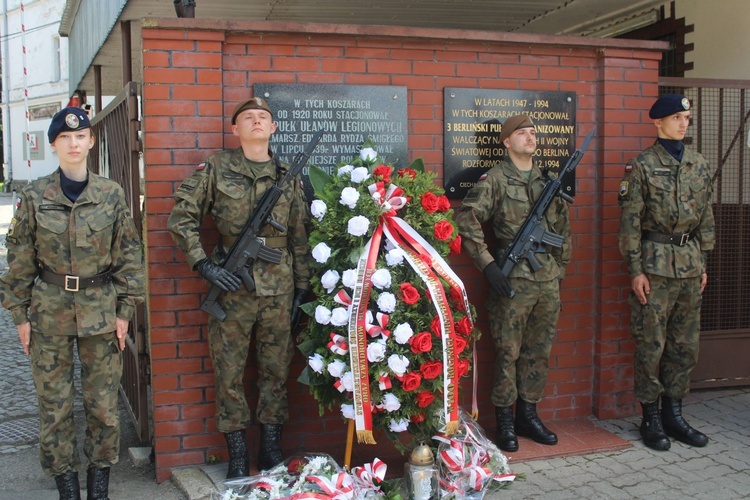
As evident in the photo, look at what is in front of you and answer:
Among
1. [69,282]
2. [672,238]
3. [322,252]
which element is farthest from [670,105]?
Answer: [69,282]

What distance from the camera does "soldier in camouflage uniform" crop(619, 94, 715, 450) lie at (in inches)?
170

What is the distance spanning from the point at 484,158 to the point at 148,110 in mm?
2048

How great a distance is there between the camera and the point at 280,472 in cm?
365

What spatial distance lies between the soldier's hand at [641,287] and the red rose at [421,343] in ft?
5.29

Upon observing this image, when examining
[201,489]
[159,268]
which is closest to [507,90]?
[159,268]

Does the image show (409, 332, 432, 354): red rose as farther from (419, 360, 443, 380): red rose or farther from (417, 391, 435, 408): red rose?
(417, 391, 435, 408): red rose

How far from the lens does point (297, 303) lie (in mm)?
3855

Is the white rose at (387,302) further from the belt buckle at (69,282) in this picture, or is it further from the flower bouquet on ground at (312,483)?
the belt buckle at (69,282)

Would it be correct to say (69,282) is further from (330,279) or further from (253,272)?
(330,279)

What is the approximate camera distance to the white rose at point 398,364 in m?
3.41

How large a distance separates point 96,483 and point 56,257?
1.16 meters

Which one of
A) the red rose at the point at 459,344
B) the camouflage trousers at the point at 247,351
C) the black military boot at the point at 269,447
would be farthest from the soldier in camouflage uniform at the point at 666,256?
the black military boot at the point at 269,447

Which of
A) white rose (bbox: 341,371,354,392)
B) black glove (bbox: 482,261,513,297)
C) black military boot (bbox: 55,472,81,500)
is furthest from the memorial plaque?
black military boot (bbox: 55,472,81,500)

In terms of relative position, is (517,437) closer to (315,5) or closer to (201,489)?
(201,489)
